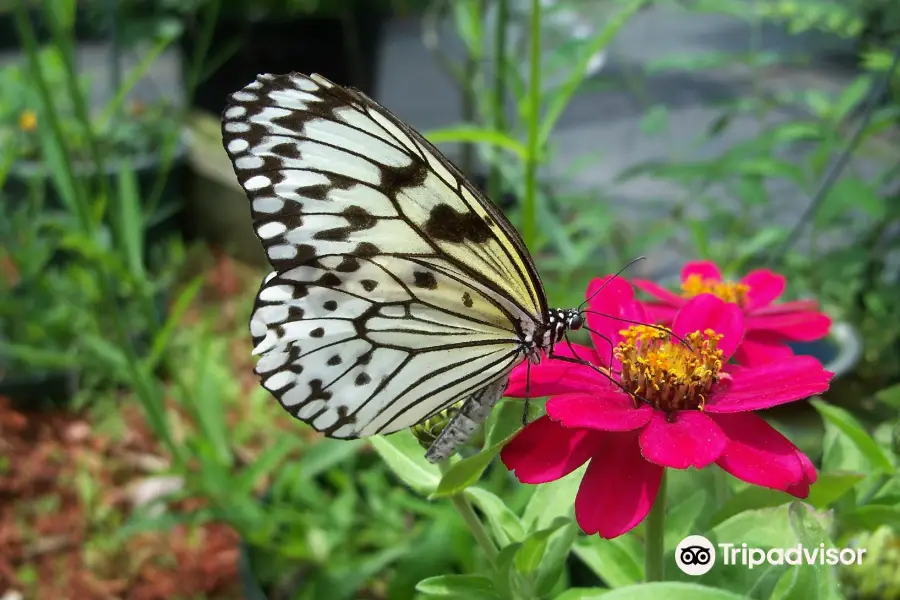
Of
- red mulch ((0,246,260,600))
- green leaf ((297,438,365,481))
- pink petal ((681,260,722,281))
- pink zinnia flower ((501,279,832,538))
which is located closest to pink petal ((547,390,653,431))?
pink zinnia flower ((501,279,832,538))

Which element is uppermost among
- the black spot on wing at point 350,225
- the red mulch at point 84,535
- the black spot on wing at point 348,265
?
the black spot on wing at point 350,225

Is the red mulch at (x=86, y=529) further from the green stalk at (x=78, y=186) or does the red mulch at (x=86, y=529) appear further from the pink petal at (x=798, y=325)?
the pink petal at (x=798, y=325)

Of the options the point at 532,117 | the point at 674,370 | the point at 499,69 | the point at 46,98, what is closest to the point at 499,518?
the point at 674,370

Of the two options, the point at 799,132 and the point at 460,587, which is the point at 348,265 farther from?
the point at 799,132

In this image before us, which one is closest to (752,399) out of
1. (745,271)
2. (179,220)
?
(745,271)

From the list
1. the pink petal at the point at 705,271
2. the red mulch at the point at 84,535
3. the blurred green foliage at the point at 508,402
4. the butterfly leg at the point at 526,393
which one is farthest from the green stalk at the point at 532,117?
the red mulch at the point at 84,535
